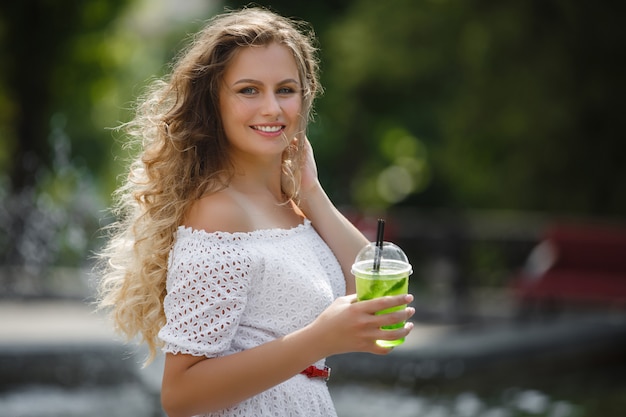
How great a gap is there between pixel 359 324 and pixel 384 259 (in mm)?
185

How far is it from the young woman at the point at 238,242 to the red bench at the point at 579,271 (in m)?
7.54

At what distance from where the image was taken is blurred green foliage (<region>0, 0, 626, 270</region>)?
11953 mm

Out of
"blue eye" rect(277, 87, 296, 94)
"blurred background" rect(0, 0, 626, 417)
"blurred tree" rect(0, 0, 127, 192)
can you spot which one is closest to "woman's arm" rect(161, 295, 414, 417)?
"blue eye" rect(277, 87, 296, 94)

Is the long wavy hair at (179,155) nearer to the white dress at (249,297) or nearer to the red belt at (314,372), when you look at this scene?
the white dress at (249,297)

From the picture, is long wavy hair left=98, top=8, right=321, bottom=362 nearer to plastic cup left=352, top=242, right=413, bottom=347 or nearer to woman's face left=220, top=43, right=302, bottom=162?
woman's face left=220, top=43, right=302, bottom=162

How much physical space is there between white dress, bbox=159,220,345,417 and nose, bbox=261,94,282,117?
11.5 inches

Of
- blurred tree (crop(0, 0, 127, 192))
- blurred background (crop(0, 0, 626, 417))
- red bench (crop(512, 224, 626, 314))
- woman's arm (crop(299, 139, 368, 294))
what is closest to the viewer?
woman's arm (crop(299, 139, 368, 294))

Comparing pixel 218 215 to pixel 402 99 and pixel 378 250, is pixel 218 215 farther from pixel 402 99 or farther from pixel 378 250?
pixel 402 99

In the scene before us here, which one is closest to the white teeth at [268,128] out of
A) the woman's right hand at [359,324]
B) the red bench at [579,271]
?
the woman's right hand at [359,324]

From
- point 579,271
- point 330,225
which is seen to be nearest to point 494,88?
point 579,271

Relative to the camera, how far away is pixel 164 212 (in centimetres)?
225

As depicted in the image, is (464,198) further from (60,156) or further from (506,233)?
(506,233)

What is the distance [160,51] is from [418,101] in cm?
873

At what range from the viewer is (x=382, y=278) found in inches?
76.7
